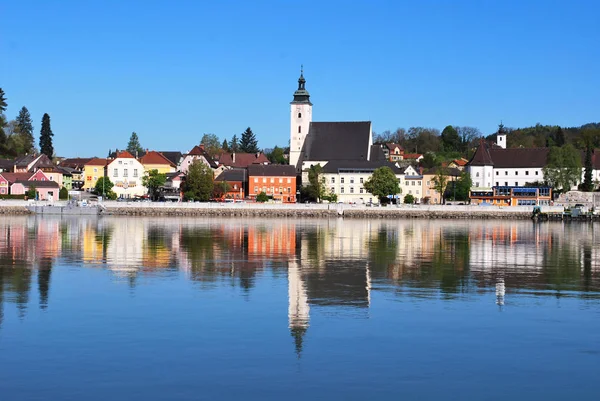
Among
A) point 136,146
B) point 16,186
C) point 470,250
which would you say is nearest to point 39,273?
point 470,250

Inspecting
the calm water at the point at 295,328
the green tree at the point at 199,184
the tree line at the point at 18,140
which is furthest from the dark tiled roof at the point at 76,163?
the calm water at the point at 295,328

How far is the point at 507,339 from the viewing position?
15.0 metres

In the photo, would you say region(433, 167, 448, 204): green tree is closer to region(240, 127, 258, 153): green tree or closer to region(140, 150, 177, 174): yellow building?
region(140, 150, 177, 174): yellow building

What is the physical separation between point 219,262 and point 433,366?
1523 cm

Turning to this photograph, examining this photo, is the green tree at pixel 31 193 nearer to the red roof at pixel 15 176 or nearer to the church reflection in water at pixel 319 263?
the red roof at pixel 15 176

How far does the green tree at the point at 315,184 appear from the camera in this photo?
88.3 metres

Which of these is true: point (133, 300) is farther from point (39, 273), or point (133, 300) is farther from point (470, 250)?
point (470, 250)

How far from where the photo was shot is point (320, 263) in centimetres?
2720

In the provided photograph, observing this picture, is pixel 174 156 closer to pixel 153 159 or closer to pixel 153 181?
pixel 153 159

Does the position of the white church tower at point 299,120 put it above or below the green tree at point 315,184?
above

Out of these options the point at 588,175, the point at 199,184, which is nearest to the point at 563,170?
the point at 588,175

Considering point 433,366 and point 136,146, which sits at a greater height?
point 136,146

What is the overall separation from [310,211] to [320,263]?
50.2m

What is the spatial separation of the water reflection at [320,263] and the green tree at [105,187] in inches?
1895
